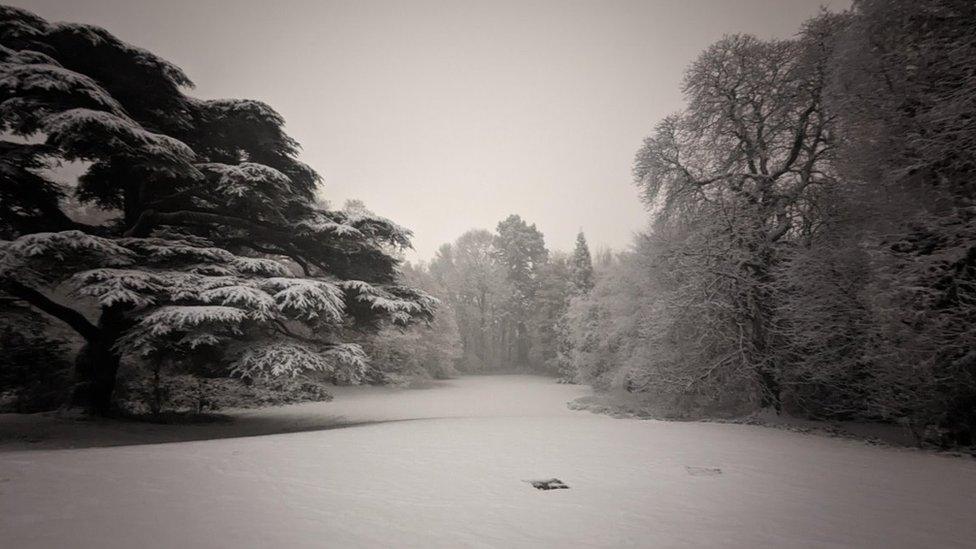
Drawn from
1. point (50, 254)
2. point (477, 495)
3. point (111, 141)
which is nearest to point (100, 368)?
point (50, 254)

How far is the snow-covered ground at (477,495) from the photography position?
128 inches

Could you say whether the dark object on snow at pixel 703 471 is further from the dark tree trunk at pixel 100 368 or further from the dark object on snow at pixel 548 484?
the dark tree trunk at pixel 100 368

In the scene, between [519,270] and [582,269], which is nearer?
[582,269]

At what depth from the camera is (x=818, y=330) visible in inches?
370

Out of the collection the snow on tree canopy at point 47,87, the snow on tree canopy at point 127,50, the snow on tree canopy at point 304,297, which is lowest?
the snow on tree canopy at point 304,297

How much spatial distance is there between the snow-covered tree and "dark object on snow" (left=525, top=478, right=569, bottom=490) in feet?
18.7

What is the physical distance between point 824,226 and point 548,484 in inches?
416

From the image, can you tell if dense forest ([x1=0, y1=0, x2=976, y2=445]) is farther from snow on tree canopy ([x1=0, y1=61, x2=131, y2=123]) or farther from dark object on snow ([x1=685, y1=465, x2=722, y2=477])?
dark object on snow ([x1=685, y1=465, x2=722, y2=477])

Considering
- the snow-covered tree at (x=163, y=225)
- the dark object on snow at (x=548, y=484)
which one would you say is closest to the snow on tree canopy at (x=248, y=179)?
the snow-covered tree at (x=163, y=225)

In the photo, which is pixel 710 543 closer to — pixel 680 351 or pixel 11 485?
pixel 11 485

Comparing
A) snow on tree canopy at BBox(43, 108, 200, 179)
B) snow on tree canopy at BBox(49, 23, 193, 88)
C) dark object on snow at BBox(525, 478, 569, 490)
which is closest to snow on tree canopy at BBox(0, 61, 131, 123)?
snow on tree canopy at BBox(43, 108, 200, 179)

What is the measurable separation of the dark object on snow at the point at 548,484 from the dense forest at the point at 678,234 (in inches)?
228

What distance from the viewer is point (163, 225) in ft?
36.6

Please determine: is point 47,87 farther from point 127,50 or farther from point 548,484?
point 548,484
